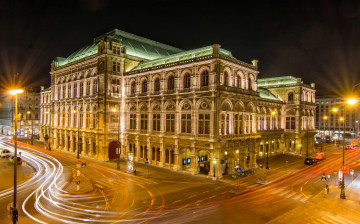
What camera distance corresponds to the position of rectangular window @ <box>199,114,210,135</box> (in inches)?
1438

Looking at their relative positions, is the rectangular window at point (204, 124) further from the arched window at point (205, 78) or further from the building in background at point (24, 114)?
the building in background at point (24, 114)

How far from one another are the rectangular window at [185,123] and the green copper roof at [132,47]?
22788 millimetres

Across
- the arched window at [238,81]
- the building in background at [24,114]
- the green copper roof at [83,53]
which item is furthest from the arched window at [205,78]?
the building in background at [24,114]

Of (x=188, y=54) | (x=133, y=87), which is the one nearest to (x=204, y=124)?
(x=188, y=54)

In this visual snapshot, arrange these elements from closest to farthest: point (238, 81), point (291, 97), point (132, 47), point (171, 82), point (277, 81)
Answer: point (238, 81)
point (171, 82)
point (132, 47)
point (291, 97)
point (277, 81)

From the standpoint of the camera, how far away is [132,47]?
55.5m

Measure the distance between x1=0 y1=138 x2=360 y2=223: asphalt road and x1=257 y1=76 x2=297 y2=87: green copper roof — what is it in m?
29.6

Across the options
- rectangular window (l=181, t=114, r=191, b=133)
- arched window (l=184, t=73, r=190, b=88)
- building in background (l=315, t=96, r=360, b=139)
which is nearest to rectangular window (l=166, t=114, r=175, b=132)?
rectangular window (l=181, t=114, r=191, b=133)

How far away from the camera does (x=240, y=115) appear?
40562 mm

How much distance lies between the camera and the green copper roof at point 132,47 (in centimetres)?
5449

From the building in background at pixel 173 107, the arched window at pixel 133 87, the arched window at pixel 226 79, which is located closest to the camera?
the building in background at pixel 173 107

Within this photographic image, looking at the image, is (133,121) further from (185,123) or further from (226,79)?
(226,79)

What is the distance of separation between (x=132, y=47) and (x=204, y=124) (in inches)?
1135

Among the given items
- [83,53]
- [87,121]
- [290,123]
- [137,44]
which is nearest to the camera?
[87,121]
